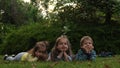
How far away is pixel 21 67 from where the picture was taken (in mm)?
7895

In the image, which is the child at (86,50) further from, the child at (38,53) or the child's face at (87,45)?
the child at (38,53)

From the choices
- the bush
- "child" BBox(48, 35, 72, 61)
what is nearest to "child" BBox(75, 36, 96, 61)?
"child" BBox(48, 35, 72, 61)

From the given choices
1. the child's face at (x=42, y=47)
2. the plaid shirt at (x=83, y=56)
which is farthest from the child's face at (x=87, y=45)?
the child's face at (x=42, y=47)

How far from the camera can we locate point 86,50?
32.8ft

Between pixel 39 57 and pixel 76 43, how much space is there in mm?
7989

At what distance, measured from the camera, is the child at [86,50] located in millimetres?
9938

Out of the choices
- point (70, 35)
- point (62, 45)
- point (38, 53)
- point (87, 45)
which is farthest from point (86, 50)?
point (70, 35)

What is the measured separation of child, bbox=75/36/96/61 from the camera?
9938 millimetres

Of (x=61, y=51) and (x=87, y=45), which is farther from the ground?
(x=87, y=45)

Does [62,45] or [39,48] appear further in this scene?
[39,48]

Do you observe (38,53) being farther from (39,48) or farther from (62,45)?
(62,45)

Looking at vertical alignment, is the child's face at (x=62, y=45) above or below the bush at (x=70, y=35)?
above

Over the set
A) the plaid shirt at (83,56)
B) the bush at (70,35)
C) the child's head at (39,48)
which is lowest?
the bush at (70,35)

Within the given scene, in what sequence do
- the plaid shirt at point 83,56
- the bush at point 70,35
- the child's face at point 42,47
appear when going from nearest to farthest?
the plaid shirt at point 83,56 → the child's face at point 42,47 → the bush at point 70,35
